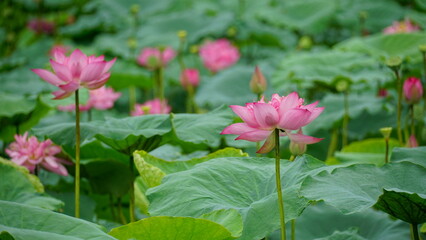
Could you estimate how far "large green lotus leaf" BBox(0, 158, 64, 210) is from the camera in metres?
1.43

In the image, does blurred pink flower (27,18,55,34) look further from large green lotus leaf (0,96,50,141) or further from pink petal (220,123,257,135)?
pink petal (220,123,257,135)

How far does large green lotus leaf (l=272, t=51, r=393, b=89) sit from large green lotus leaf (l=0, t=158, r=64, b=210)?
1105mm

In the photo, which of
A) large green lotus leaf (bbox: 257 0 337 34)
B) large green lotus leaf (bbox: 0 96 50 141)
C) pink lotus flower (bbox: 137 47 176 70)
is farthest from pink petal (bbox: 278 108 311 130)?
large green lotus leaf (bbox: 257 0 337 34)

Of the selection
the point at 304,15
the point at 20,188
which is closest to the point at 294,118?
the point at 20,188

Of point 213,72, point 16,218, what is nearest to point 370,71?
point 213,72

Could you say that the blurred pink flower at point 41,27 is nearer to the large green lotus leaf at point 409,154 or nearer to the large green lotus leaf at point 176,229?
the large green lotus leaf at point 409,154

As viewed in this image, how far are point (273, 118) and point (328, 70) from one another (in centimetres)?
140

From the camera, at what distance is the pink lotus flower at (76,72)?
1333mm

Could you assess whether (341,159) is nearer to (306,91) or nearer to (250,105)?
(250,105)

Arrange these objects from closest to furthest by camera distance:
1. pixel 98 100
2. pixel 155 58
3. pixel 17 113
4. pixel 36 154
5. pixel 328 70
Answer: pixel 36 154, pixel 17 113, pixel 98 100, pixel 328 70, pixel 155 58

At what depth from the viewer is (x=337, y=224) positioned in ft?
5.12

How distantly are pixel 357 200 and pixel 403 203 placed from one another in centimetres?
8

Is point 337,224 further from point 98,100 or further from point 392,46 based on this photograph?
point 392,46

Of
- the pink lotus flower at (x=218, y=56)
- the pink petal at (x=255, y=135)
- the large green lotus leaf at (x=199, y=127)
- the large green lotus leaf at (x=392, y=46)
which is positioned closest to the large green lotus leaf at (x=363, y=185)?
the pink petal at (x=255, y=135)
